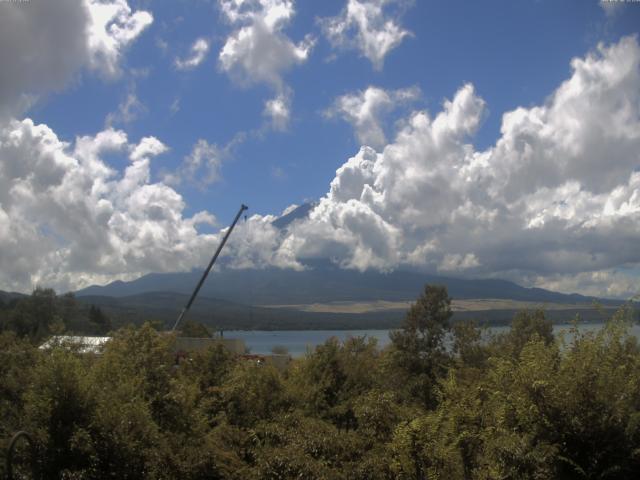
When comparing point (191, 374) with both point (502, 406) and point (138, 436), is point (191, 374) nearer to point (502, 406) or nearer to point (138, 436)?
point (138, 436)

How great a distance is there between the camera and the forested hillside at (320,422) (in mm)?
12359

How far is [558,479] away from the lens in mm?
12172

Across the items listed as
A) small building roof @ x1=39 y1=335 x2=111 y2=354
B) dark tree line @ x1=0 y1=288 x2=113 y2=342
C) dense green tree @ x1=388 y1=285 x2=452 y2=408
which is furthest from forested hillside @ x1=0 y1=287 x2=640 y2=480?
dark tree line @ x1=0 y1=288 x2=113 y2=342

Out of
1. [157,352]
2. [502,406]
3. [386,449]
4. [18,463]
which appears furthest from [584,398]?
[157,352]

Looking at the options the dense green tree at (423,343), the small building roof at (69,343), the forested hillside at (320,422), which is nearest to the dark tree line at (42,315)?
the small building roof at (69,343)

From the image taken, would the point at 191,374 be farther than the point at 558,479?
Yes

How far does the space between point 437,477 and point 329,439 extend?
341cm

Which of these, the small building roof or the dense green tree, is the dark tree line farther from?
the dense green tree

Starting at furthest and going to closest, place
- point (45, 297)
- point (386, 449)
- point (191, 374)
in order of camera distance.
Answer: point (45, 297), point (191, 374), point (386, 449)

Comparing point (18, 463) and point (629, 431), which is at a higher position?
point (629, 431)

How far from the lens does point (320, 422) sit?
18875 mm

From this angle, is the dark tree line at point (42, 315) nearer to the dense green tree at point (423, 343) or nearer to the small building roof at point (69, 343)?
the small building roof at point (69, 343)

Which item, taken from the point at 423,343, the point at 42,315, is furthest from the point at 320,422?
the point at 42,315

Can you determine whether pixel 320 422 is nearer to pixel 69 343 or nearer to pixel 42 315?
pixel 69 343
